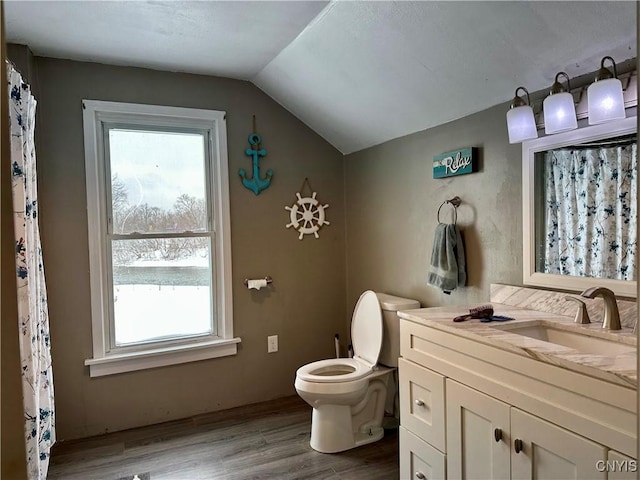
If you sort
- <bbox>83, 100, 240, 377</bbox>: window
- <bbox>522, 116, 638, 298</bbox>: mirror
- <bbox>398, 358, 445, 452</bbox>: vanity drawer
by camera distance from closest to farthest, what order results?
<bbox>522, 116, 638, 298</bbox>: mirror, <bbox>398, 358, 445, 452</bbox>: vanity drawer, <bbox>83, 100, 240, 377</bbox>: window

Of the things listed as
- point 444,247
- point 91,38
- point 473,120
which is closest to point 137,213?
point 91,38

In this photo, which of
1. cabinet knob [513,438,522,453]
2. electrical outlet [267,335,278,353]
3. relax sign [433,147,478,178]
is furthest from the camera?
electrical outlet [267,335,278,353]

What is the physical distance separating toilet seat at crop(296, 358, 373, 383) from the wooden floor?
15.7 inches

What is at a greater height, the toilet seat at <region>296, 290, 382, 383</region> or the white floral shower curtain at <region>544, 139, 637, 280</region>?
the white floral shower curtain at <region>544, 139, 637, 280</region>

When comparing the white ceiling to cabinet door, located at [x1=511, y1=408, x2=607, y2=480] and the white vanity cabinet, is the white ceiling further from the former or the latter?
cabinet door, located at [x1=511, y1=408, x2=607, y2=480]

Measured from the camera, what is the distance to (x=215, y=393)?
299 cm

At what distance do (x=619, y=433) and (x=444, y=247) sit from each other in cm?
129

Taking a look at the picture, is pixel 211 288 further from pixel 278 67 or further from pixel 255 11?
pixel 255 11

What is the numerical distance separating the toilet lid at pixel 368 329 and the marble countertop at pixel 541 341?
26.6 inches

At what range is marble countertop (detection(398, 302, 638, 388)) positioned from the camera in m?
1.18

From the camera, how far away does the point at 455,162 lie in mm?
2314

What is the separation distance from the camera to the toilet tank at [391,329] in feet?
8.48

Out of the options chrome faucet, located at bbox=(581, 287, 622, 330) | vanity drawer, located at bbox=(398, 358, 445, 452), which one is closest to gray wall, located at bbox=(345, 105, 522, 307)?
chrome faucet, located at bbox=(581, 287, 622, 330)

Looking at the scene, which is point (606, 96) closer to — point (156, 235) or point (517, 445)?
point (517, 445)
